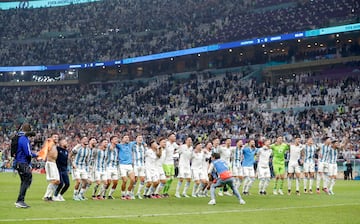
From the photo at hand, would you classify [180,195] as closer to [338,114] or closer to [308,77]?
[338,114]

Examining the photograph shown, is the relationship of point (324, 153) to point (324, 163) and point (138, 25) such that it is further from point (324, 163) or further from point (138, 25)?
point (138, 25)

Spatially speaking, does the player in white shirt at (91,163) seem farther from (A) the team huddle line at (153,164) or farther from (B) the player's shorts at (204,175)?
(B) the player's shorts at (204,175)

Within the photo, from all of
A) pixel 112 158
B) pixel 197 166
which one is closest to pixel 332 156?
pixel 197 166

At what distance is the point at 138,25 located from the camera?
82812 mm

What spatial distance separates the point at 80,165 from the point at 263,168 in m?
8.35

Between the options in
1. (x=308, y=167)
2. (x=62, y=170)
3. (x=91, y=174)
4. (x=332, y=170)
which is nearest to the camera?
(x=62, y=170)

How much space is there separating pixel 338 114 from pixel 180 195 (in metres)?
27.0

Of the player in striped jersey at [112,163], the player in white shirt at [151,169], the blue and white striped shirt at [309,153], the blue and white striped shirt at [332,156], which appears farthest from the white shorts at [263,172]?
the player in striped jersey at [112,163]

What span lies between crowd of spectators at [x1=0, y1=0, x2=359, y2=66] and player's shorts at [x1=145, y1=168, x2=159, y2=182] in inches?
1469

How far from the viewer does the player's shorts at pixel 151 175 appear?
25.8 m

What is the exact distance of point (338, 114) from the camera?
168 ft

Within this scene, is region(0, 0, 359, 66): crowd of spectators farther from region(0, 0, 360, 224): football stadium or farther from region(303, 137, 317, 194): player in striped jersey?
region(303, 137, 317, 194): player in striped jersey

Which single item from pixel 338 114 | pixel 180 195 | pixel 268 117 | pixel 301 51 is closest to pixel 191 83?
pixel 301 51

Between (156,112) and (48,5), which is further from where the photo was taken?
(48,5)
